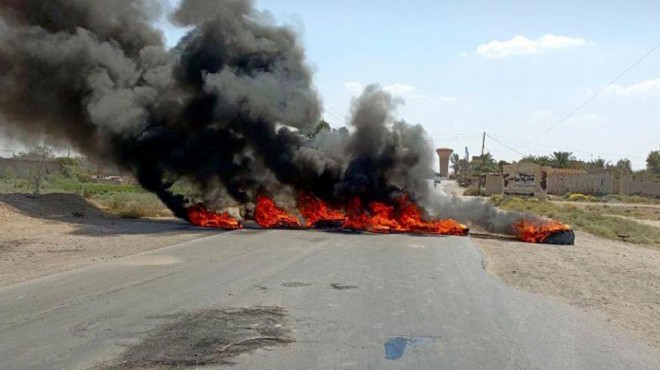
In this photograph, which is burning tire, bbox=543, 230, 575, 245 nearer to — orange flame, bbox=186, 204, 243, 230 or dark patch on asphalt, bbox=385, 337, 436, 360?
orange flame, bbox=186, 204, 243, 230

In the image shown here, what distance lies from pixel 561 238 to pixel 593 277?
9.03 metres

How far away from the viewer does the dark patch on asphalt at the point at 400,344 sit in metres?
6.59

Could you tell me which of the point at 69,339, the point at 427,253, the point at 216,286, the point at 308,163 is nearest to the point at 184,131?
the point at 308,163

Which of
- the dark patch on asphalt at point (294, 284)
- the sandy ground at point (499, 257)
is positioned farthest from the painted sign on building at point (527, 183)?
the dark patch on asphalt at point (294, 284)

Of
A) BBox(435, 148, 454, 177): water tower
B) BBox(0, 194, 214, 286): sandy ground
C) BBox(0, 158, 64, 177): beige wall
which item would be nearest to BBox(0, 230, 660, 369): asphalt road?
BBox(0, 194, 214, 286): sandy ground

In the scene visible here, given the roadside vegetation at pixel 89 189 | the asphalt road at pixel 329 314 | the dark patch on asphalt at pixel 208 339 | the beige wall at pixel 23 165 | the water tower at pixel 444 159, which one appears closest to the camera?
the dark patch on asphalt at pixel 208 339

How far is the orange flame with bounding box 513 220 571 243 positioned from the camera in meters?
23.1

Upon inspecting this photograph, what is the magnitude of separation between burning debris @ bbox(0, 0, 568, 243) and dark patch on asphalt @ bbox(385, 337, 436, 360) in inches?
681

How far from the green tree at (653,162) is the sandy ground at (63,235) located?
328 feet

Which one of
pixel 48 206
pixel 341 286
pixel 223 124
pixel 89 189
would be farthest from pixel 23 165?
pixel 341 286

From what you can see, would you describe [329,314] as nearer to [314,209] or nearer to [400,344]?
[400,344]

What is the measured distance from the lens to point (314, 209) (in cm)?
2661

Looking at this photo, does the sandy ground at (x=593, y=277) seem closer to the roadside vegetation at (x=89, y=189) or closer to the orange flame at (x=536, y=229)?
the orange flame at (x=536, y=229)

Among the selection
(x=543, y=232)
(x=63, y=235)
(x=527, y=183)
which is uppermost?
(x=527, y=183)
